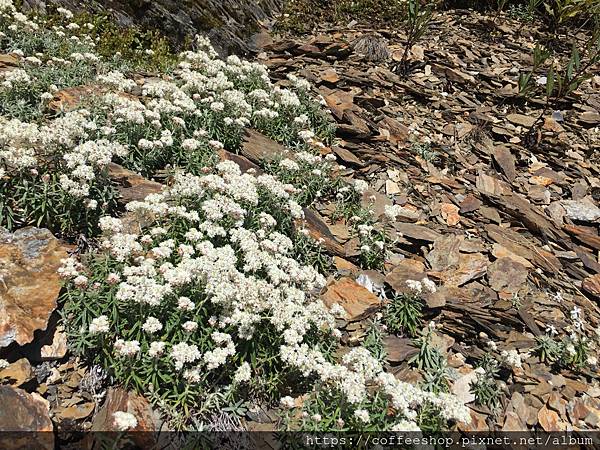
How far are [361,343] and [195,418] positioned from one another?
2.40m

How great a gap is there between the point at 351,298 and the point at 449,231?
306 centimetres

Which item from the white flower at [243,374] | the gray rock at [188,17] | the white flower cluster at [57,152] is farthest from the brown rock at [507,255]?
the gray rock at [188,17]

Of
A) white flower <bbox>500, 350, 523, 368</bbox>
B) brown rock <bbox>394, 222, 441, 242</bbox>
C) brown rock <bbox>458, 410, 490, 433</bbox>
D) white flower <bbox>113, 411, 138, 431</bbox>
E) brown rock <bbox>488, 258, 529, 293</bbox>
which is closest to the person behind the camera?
white flower <bbox>113, 411, 138, 431</bbox>

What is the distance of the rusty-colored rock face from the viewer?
4.86 metres

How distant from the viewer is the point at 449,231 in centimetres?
880

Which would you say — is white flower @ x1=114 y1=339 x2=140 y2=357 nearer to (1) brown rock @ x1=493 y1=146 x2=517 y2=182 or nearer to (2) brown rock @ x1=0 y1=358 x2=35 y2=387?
(2) brown rock @ x1=0 y1=358 x2=35 y2=387

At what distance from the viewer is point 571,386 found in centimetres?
615

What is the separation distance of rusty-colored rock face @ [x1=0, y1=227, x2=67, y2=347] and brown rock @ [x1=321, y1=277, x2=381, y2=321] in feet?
11.8

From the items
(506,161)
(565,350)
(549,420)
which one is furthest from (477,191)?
(549,420)

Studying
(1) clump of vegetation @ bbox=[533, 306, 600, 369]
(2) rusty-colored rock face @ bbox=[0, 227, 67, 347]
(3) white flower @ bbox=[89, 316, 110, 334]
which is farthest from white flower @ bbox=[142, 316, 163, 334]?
(1) clump of vegetation @ bbox=[533, 306, 600, 369]

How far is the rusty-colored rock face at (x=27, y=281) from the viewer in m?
4.86

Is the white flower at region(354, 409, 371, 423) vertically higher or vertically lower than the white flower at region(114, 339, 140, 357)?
lower

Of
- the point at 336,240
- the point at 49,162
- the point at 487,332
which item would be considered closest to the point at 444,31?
the point at 336,240

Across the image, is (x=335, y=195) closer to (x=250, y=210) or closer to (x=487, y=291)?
(x=250, y=210)
